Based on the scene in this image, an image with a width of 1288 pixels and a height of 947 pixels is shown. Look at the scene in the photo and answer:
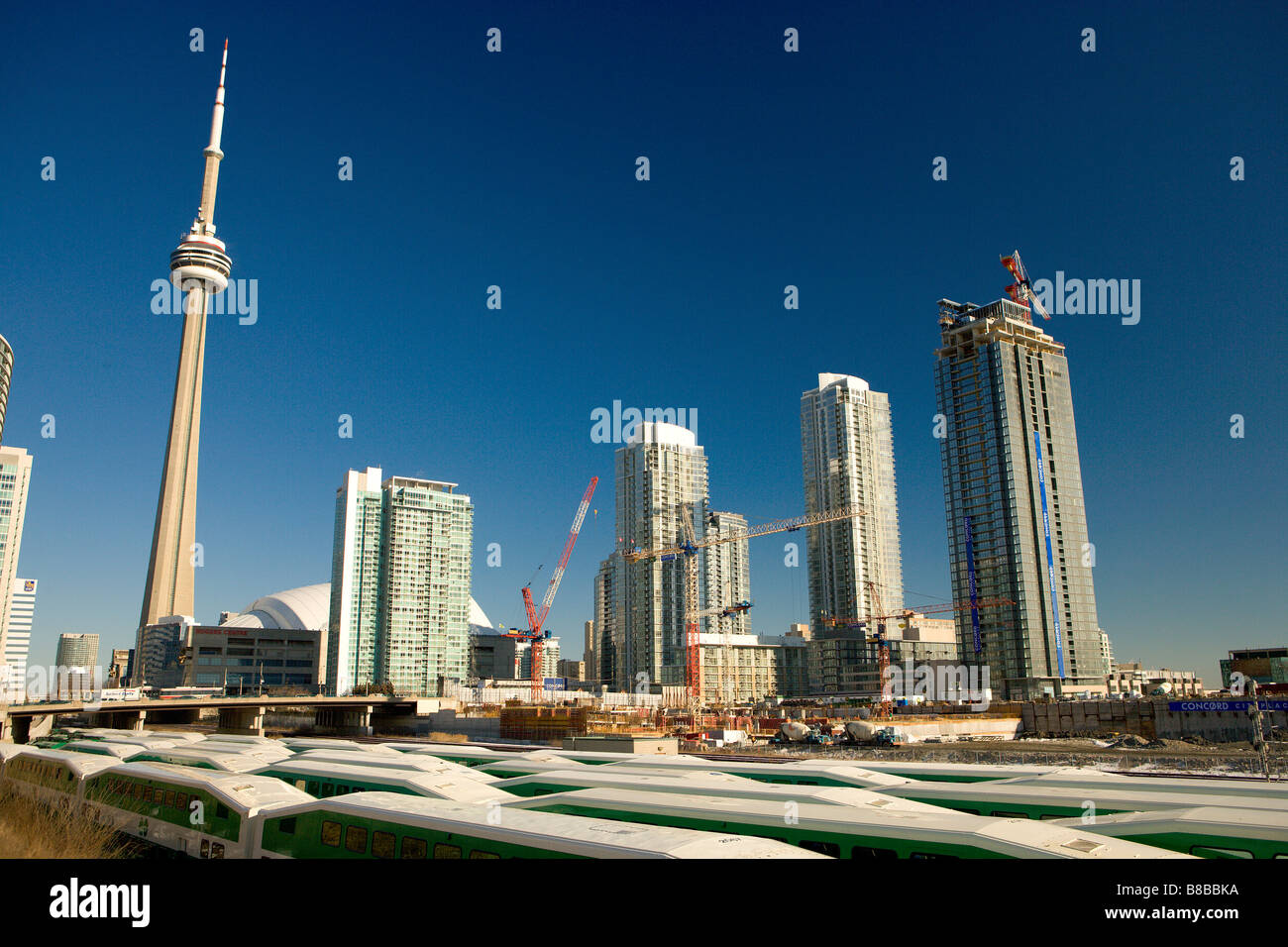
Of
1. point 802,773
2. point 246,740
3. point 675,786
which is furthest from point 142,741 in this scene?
point 802,773

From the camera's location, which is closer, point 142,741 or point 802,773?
point 802,773

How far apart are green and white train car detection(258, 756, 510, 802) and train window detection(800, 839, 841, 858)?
9791 mm

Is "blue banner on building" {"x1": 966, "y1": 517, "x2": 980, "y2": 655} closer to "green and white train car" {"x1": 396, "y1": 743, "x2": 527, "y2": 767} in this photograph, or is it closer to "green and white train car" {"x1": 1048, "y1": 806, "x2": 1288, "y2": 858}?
"green and white train car" {"x1": 396, "y1": 743, "x2": 527, "y2": 767}

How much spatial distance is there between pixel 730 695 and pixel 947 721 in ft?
325

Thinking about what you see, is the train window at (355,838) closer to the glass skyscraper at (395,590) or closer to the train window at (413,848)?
the train window at (413,848)

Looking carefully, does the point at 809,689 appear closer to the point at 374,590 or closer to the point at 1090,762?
the point at 374,590

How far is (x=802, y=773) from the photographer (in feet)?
95.9

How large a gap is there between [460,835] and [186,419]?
7197 inches

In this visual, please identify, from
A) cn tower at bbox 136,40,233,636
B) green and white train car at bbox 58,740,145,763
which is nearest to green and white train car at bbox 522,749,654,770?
green and white train car at bbox 58,740,145,763

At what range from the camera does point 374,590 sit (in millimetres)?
186500

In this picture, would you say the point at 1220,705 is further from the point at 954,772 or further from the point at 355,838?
the point at 355,838

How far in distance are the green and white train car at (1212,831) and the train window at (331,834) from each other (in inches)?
657

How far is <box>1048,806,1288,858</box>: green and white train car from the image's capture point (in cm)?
1653
